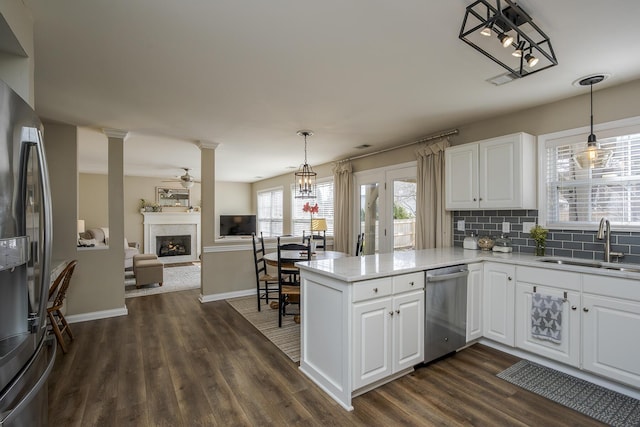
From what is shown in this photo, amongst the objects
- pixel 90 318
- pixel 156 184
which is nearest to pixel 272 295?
pixel 90 318

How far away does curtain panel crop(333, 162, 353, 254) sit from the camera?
19.2 ft

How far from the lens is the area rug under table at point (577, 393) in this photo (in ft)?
6.97

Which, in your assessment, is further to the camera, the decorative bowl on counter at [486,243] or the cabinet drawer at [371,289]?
the decorative bowl on counter at [486,243]

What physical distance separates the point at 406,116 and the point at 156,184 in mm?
8061

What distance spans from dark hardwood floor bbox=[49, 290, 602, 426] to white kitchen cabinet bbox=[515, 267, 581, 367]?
0.31 meters

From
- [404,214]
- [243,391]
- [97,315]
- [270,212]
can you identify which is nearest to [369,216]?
[404,214]

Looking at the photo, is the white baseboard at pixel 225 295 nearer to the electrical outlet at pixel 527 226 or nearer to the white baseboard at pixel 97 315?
the white baseboard at pixel 97 315

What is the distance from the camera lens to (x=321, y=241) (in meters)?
5.71

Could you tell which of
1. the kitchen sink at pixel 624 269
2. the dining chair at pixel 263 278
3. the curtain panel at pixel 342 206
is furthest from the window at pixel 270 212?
the kitchen sink at pixel 624 269

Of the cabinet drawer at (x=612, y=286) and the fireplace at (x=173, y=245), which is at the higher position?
the cabinet drawer at (x=612, y=286)

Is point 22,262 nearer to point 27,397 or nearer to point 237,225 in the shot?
point 27,397

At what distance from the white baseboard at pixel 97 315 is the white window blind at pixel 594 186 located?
5.55 m

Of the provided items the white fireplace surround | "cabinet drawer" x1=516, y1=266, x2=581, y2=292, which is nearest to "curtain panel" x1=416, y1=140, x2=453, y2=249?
"cabinet drawer" x1=516, y1=266, x2=581, y2=292

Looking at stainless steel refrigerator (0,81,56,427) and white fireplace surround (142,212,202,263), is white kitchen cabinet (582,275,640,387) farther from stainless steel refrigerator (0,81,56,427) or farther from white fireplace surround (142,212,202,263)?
white fireplace surround (142,212,202,263)
